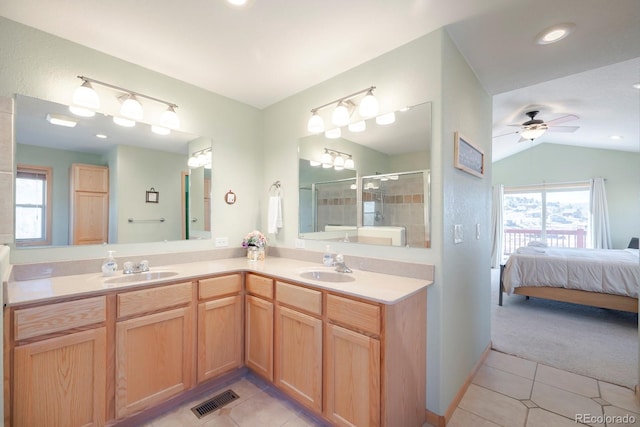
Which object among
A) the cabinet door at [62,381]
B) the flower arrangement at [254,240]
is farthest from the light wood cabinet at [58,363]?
the flower arrangement at [254,240]

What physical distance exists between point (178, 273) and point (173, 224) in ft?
1.78

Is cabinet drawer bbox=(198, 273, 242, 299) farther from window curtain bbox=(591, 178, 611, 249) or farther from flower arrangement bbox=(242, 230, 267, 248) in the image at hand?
window curtain bbox=(591, 178, 611, 249)

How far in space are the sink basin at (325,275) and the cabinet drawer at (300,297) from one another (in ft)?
0.74

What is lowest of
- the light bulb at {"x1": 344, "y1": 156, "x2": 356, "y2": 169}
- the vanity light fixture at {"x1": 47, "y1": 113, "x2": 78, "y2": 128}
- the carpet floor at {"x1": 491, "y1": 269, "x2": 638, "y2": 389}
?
the carpet floor at {"x1": 491, "y1": 269, "x2": 638, "y2": 389}

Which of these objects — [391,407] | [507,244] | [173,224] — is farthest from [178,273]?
[507,244]

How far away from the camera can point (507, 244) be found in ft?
23.5

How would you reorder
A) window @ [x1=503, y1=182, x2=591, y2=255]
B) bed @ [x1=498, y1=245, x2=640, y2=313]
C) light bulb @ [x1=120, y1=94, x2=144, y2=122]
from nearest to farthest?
light bulb @ [x1=120, y1=94, x2=144, y2=122] → bed @ [x1=498, y1=245, x2=640, y2=313] → window @ [x1=503, y1=182, x2=591, y2=255]

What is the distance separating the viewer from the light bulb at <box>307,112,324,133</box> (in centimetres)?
236

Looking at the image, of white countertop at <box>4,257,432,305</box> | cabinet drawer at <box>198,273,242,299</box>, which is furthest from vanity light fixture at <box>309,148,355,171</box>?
cabinet drawer at <box>198,273,242,299</box>

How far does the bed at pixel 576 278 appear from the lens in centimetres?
327

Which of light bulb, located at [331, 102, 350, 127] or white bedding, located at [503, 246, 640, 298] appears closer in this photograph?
light bulb, located at [331, 102, 350, 127]

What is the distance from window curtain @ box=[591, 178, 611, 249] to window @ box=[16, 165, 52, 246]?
8.53 meters

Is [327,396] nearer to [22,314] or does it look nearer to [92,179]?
[22,314]

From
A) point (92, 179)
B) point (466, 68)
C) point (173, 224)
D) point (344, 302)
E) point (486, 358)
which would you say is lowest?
point (486, 358)
